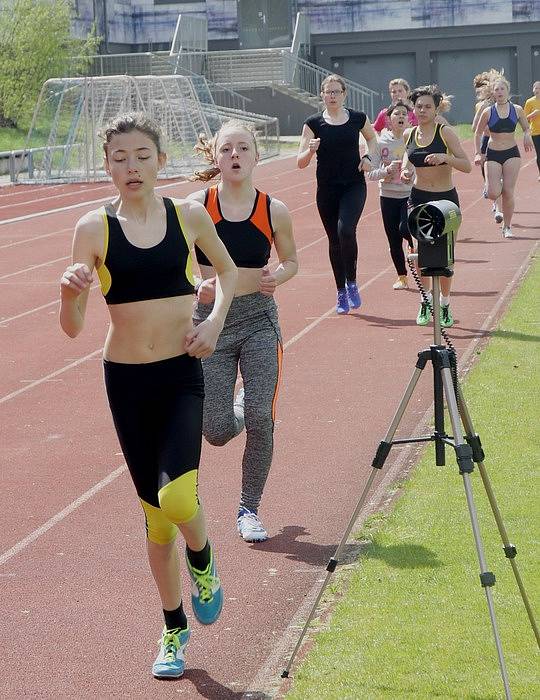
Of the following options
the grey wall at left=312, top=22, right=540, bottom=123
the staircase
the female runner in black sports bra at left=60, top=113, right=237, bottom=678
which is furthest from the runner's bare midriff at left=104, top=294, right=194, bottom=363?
the grey wall at left=312, top=22, right=540, bottom=123

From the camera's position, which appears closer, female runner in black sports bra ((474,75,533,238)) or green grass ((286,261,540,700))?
green grass ((286,261,540,700))

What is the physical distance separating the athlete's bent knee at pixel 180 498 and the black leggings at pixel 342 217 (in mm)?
8195

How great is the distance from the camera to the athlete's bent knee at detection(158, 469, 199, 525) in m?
4.75

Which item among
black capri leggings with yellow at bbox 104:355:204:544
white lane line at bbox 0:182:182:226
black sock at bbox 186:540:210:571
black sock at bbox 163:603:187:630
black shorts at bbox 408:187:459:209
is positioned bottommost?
black sock at bbox 163:603:187:630

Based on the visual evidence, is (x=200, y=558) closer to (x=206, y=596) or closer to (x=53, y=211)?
(x=206, y=596)

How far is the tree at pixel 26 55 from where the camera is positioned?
49031 millimetres

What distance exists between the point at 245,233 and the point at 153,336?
1.84 m

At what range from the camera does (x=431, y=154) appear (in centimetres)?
1198

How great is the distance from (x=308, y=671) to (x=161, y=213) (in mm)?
1734

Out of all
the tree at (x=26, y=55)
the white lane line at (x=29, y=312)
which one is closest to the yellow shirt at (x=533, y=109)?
the white lane line at (x=29, y=312)

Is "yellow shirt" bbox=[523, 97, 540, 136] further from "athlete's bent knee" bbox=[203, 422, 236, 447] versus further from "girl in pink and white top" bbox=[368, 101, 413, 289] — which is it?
"athlete's bent knee" bbox=[203, 422, 236, 447]

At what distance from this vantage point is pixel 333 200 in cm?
1299

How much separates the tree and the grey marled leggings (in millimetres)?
43930

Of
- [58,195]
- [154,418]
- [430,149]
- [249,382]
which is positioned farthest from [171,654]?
[58,195]
